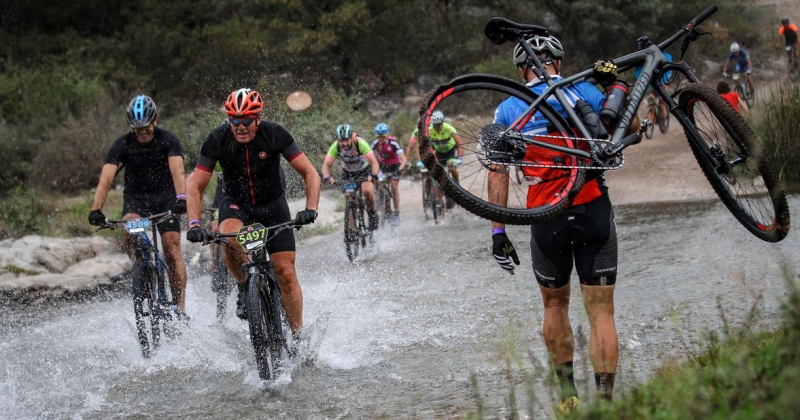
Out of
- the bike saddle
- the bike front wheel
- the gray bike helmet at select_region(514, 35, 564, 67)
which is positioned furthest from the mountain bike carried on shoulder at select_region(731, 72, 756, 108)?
the gray bike helmet at select_region(514, 35, 564, 67)

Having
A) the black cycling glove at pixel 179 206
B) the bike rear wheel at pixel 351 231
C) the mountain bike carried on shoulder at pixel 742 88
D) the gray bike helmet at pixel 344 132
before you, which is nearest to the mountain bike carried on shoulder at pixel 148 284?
the black cycling glove at pixel 179 206

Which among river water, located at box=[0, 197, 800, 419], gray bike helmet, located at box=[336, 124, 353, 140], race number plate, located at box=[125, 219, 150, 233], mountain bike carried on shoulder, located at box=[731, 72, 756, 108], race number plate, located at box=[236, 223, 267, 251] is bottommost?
river water, located at box=[0, 197, 800, 419]

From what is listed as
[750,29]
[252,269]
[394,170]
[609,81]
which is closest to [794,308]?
[609,81]

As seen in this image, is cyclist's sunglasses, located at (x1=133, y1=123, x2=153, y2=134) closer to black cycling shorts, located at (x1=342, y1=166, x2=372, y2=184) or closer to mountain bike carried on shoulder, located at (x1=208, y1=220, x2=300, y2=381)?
mountain bike carried on shoulder, located at (x1=208, y1=220, x2=300, y2=381)

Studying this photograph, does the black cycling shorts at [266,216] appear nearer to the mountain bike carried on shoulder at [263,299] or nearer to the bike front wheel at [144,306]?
the mountain bike carried on shoulder at [263,299]

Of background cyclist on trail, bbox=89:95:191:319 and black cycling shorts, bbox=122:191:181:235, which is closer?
background cyclist on trail, bbox=89:95:191:319

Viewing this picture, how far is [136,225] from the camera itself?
7.93 metres

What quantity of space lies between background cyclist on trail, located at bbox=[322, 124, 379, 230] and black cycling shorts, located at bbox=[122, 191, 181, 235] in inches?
186

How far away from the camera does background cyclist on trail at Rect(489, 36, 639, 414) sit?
4777 mm

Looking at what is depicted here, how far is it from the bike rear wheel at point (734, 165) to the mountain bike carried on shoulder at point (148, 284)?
4712 millimetres

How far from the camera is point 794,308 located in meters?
3.47

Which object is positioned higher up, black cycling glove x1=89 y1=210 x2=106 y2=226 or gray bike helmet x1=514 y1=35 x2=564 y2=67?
gray bike helmet x1=514 y1=35 x2=564 y2=67

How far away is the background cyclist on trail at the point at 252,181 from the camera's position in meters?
6.84

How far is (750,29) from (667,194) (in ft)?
79.0
